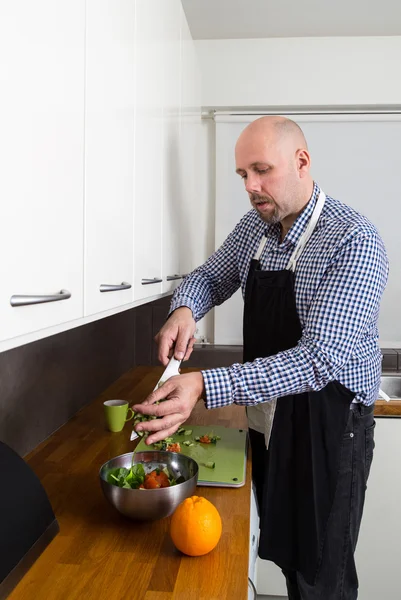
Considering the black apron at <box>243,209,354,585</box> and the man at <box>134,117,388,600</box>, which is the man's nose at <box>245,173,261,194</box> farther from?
the black apron at <box>243,209,354,585</box>

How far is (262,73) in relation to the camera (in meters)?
2.79

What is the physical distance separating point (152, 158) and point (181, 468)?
80cm

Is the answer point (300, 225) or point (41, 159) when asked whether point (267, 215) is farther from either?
point (41, 159)

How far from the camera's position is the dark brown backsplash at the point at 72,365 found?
1.50 metres

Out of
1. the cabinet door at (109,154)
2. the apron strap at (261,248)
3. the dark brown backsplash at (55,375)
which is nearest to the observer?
the cabinet door at (109,154)

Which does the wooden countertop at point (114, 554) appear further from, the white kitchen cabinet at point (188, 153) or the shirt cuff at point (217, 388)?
the white kitchen cabinet at point (188, 153)

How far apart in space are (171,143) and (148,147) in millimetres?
355

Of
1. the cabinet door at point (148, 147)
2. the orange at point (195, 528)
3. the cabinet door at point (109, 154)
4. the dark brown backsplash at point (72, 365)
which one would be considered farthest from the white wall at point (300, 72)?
the orange at point (195, 528)

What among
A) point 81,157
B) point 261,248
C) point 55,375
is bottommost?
point 55,375

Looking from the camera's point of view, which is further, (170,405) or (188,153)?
(188,153)

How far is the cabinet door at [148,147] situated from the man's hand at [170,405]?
0.33 m

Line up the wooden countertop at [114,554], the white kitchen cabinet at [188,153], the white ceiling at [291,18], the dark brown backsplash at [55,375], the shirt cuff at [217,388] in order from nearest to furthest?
the wooden countertop at [114,554], the shirt cuff at [217,388], the dark brown backsplash at [55,375], the white kitchen cabinet at [188,153], the white ceiling at [291,18]

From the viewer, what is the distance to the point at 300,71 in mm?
2771

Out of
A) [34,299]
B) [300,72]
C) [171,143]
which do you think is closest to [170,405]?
[34,299]
